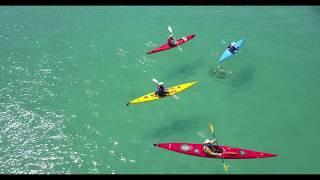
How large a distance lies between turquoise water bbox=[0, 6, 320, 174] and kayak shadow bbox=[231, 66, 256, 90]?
113 mm

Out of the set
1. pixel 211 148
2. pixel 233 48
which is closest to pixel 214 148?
pixel 211 148

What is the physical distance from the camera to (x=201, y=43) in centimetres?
4031

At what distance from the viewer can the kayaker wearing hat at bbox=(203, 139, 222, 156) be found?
27.8 meters

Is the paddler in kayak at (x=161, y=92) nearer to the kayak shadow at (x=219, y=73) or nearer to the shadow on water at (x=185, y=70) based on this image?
the shadow on water at (x=185, y=70)

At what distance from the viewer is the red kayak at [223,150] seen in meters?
28.0

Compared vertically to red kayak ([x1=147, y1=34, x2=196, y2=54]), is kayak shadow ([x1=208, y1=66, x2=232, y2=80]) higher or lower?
lower

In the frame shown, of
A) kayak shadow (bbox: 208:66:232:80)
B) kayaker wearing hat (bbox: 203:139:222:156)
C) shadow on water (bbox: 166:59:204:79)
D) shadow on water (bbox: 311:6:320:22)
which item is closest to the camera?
kayaker wearing hat (bbox: 203:139:222:156)

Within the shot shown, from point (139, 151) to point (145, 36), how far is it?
1674cm

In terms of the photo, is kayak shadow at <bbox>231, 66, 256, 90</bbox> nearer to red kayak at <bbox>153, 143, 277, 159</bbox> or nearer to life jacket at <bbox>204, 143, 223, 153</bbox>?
red kayak at <bbox>153, 143, 277, 159</bbox>

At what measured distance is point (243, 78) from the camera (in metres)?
35.9

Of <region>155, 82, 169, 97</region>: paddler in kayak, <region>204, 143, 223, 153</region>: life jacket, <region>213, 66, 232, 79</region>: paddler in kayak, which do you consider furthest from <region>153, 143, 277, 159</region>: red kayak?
<region>213, 66, 232, 79</region>: paddler in kayak

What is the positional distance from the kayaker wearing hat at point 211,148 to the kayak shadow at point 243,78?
8804 millimetres

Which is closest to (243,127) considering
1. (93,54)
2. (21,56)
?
(93,54)
